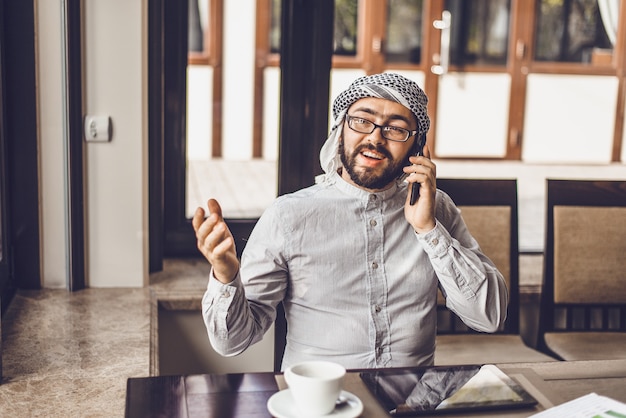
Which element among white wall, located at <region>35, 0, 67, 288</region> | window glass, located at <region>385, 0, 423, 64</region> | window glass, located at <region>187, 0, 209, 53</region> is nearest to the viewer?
white wall, located at <region>35, 0, 67, 288</region>

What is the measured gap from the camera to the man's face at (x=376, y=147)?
1897 millimetres

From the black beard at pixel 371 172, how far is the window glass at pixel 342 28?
124 centimetres

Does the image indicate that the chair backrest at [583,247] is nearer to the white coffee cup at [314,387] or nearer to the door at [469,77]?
the door at [469,77]

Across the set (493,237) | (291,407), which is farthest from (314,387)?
(493,237)

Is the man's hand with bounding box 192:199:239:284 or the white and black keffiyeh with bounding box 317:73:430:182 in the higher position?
the white and black keffiyeh with bounding box 317:73:430:182

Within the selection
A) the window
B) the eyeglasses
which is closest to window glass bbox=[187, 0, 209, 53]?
the window

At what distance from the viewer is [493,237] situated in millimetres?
2703

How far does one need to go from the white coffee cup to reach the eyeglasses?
76 centimetres

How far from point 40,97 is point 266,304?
1.19 meters

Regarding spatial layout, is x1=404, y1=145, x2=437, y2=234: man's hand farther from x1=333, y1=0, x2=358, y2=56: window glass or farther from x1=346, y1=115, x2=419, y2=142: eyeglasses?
x1=333, y1=0, x2=358, y2=56: window glass

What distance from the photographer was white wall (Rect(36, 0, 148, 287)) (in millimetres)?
2625

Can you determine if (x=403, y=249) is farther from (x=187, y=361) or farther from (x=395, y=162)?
(x=187, y=361)

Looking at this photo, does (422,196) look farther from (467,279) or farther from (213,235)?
(213,235)

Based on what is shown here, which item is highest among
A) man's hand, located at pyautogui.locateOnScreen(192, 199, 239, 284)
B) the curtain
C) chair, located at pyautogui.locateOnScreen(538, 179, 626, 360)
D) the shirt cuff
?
the curtain
